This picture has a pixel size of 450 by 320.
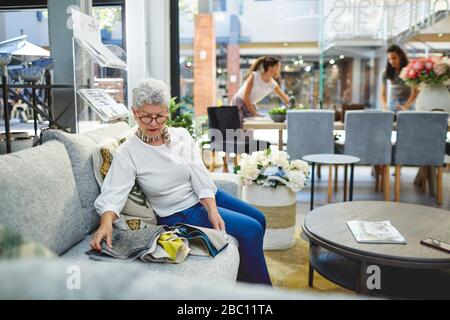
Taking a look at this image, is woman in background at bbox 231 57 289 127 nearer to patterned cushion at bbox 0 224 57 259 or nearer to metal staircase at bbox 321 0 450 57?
metal staircase at bbox 321 0 450 57

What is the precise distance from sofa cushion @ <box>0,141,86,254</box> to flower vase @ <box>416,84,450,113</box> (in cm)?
384

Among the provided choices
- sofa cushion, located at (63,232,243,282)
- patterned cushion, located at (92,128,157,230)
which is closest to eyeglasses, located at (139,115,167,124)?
patterned cushion, located at (92,128,157,230)

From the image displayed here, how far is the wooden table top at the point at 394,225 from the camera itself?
1735 millimetres

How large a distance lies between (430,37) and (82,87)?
5111 mm

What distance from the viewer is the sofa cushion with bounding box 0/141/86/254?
1.28m

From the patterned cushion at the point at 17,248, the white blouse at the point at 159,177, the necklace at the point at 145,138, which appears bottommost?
the white blouse at the point at 159,177

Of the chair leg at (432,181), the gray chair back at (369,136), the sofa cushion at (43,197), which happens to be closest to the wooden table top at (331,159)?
the gray chair back at (369,136)

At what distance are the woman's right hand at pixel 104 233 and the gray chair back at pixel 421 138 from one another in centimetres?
310

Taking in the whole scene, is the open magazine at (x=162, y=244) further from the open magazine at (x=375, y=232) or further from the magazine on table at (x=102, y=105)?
the magazine on table at (x=102, y=105)

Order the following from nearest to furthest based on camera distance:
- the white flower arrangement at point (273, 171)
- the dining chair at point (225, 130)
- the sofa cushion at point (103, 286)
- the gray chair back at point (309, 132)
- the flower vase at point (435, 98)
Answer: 1. the sofa cushion at point (103, 286)
2. the white flower arrangement at point (273, 171)
3. the gray chair back at point (309, 132)
4. the flower vase at point (435, 98)
5. the dining chair at point (225, 130)

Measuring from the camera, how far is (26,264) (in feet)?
1.03

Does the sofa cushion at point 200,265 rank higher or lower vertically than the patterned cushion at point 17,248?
lower
